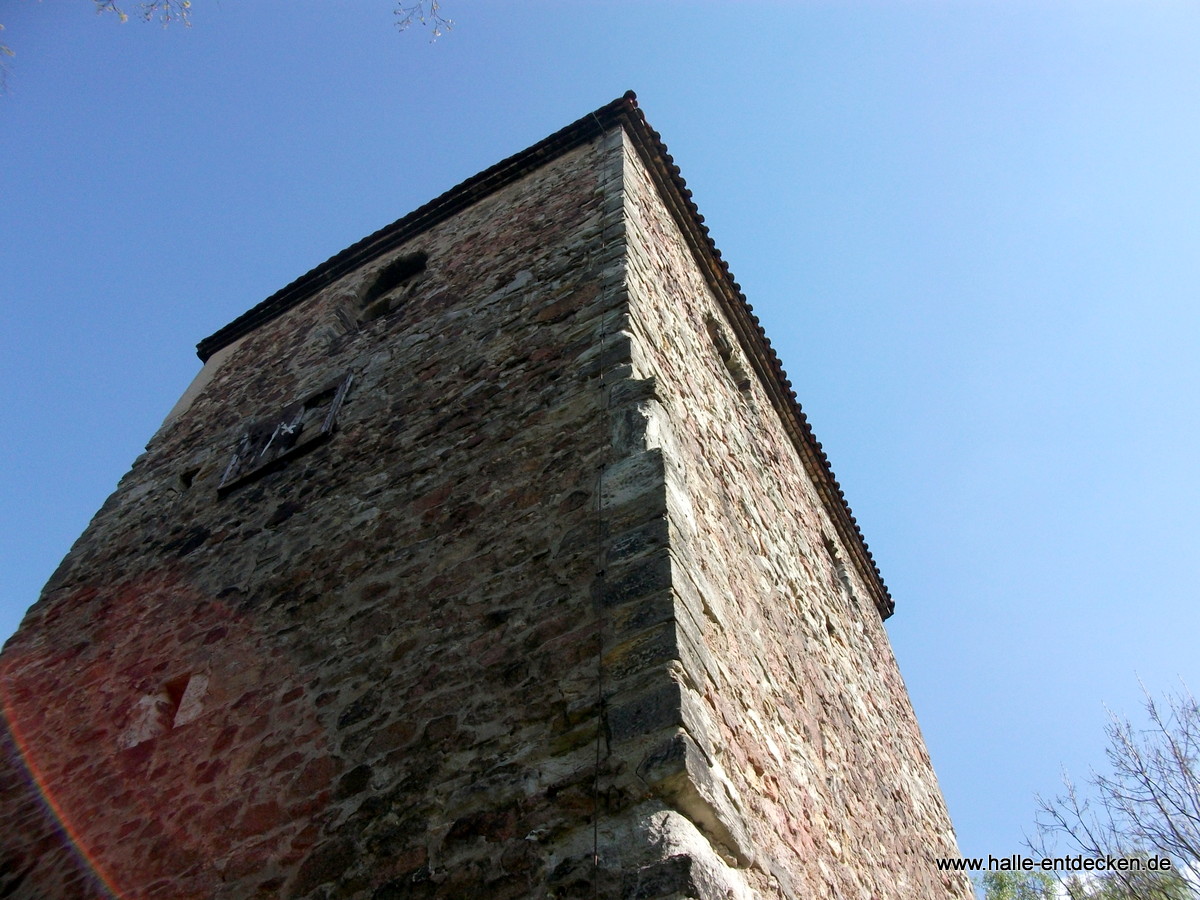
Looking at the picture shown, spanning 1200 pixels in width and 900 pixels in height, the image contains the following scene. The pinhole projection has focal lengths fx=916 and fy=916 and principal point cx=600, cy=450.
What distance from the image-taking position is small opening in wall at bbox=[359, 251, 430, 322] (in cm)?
729

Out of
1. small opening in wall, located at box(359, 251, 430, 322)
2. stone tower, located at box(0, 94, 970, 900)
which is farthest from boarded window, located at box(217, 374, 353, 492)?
small opening in wall, located at box(359, 251, 430, 322)

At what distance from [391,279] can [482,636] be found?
16.4ft

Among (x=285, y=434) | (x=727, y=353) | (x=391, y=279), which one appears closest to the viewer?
(x=285, y=434)

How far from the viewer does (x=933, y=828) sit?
6.59 m

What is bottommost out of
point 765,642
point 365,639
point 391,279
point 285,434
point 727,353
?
point 365,639

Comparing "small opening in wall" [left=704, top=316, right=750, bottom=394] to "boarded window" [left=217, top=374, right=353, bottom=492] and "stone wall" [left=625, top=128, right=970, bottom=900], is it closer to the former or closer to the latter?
"stone wall" [left=625, top=128, right=970, bottom=900]

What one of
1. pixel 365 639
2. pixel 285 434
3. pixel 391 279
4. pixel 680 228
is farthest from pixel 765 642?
pixel 391 279

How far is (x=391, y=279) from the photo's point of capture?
7727mm

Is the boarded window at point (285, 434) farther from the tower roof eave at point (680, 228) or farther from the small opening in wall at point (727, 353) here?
the small opening in wall at point (727, 353)

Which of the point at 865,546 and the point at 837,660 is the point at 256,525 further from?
the point at 865,546

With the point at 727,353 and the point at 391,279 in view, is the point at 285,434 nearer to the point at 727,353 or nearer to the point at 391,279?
the point at 391,279

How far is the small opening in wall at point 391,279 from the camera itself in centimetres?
729

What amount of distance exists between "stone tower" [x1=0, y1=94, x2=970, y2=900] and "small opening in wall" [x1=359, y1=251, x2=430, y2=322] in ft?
1.06

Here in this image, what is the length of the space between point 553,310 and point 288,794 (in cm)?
287
